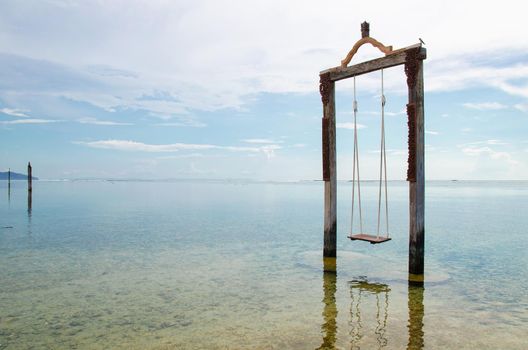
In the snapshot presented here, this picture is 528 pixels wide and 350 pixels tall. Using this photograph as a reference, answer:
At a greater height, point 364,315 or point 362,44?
point 362,44

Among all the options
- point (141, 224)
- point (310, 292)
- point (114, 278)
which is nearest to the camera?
point (310, 292)

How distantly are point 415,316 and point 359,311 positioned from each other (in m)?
1.19

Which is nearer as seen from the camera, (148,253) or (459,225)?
(148,253)

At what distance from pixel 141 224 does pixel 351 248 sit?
48.1 feet

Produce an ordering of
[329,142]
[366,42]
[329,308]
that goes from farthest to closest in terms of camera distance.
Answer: [329,142] < [366,42] < [329,308]

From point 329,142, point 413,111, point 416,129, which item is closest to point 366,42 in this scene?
point 413,111

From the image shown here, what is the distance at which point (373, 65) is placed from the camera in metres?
11.4

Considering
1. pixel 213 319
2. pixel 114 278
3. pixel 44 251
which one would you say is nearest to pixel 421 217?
pixel 213 319

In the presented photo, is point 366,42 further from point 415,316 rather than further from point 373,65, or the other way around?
point 415,316

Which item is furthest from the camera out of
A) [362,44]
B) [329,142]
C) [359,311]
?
[329,142]

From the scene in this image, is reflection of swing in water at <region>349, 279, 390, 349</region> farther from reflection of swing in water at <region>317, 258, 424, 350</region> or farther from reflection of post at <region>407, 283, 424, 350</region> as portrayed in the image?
reflection of post at <region>407, 283, 424, 350</region>

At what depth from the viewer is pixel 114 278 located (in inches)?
467

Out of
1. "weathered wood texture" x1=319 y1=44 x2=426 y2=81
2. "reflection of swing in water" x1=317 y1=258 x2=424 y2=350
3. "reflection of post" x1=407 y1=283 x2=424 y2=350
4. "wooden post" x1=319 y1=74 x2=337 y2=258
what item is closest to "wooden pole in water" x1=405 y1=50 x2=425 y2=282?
"weathered wood texture" x1=319 y1=44 x2=426 y2=81

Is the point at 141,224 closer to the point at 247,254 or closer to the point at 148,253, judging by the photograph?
the point at 148,253
